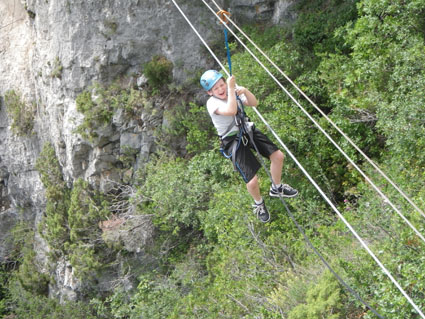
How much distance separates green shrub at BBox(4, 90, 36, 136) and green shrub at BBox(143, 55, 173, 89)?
6.51 metres

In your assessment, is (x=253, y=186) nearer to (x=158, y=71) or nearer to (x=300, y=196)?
(x=300, y=196)

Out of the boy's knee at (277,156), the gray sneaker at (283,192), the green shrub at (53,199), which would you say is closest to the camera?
the boy's knee at (277,156)

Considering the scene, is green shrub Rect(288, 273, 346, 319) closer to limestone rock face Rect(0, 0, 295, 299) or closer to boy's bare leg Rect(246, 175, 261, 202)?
boy's bare leg Rect(246, 175, 261, 202)

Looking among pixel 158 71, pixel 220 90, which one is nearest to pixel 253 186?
pixel 220 90

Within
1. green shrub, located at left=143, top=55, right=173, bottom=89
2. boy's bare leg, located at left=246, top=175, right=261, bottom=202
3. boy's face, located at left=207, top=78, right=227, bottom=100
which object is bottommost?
green shrub, located at left=143, top=55, right=173, bottom=89

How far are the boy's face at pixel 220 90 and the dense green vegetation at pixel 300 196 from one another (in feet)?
10.2

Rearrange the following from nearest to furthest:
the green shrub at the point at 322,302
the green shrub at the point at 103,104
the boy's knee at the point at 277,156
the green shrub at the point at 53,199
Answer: the boy's knee at the point at 277,156
the green shrub at the point at 322,302
the green shrub at the point at 103,104
the green shrub at the point at 53,199

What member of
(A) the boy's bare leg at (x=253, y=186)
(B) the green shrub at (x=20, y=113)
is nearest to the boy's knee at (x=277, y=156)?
(A) the boy's bare leg at (x=253, y=186)

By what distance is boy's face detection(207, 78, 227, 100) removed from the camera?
5.72 m

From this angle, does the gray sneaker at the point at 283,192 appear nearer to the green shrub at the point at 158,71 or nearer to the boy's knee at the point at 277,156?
the boy's knee at the point at 277,156

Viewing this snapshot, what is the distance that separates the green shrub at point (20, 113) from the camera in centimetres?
1894

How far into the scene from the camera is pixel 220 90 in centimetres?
574

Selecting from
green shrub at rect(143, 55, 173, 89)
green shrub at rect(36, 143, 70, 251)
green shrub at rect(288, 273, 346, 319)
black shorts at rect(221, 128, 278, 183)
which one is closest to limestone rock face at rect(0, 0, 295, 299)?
green shrub at rect(143, 55, 173, 89)

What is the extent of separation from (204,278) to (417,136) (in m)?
6.82
